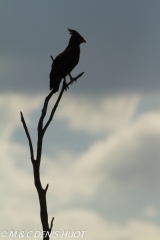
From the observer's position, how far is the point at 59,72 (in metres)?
13.9

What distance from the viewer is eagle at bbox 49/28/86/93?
44.8 feet

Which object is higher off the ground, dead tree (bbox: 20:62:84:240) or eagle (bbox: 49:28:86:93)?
eagle (bbox: 49:28:86:93)

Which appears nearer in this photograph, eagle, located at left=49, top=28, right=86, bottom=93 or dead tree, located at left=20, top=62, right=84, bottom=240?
dead tree, located at left=20, top=62, right=84, bottom=240

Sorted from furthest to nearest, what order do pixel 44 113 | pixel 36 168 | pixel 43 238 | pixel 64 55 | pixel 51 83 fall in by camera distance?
pixel 64 55 → pixel 51 83 → pixel 44 113 → pixel 36 168 → pixel 43 238

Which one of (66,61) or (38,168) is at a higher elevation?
(66,61)

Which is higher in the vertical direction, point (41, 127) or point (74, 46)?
point (74, 46)

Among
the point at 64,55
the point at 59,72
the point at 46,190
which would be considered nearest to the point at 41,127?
the point at 46,190

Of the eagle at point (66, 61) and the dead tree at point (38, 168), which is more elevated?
the eagle at point (66, 61)

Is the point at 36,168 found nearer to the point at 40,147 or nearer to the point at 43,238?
the point at 40,147

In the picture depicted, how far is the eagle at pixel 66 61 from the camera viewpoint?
13.7 meters

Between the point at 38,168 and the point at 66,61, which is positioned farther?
the point at 66,61

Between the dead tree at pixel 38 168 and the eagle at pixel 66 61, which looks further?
the eagle at pixel 66 61

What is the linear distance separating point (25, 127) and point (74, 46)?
5.24 meters

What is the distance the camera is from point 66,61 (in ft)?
47.3
